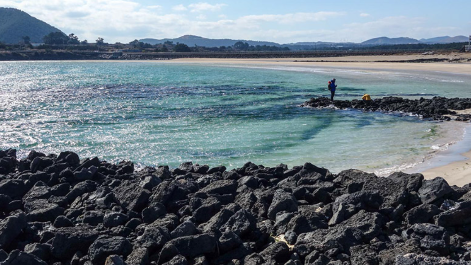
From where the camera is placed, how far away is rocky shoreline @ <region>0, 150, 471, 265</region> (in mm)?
6031

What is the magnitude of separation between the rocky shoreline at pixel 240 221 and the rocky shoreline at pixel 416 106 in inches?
583

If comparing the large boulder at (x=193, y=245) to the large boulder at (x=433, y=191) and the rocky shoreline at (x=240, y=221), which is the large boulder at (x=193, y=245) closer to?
the rocky shoreline at (x=240, y=221)

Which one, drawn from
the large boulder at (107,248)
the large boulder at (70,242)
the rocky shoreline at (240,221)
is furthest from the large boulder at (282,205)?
the large boulder at (70,242)

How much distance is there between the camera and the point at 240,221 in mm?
6898

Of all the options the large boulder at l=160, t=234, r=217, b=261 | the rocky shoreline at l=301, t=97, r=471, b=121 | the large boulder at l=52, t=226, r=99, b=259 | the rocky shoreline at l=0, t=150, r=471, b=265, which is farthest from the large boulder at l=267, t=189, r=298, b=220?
the rocky shoreline at l=301, t=97, r=471, b=121

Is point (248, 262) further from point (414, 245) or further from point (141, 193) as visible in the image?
point (141, 193)

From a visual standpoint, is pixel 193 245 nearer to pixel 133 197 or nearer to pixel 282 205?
pixel 282 205

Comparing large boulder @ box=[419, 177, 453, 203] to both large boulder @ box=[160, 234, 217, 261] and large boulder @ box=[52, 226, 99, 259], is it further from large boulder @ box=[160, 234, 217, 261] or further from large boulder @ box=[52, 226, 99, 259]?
large boulder @ box=[52, 226, 99, 259]

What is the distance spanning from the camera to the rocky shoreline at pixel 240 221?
603 cm

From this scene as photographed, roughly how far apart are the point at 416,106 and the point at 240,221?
20.8 metres

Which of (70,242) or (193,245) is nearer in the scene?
(193,245)

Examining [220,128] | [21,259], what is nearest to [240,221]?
[21,259]

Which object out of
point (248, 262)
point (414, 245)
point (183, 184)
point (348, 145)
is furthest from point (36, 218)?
point (348, 145)

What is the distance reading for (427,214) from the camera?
23.1 feet
